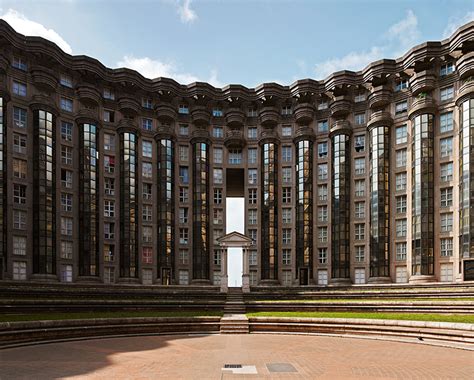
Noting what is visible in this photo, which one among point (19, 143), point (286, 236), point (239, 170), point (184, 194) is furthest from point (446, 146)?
point (19, 143)

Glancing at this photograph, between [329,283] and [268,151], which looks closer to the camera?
[329,283]

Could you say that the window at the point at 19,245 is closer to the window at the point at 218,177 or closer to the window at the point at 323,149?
the window at the point at 218,177

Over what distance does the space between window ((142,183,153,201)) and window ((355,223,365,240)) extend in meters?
33.1

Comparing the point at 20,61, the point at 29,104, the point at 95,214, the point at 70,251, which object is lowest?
the point at 70,251

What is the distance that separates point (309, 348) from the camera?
24.9 meters

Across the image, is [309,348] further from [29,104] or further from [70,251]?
[29,104]

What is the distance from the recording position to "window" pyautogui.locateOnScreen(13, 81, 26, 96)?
56.0 m

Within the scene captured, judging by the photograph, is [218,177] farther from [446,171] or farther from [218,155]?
[446,171]

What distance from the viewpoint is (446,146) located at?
57938 millimetres

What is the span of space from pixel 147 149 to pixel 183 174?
7187 millimetres

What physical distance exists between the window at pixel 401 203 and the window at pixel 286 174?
1726cm

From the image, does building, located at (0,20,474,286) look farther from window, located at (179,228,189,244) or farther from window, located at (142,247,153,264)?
window, located at (142,247,153,264)

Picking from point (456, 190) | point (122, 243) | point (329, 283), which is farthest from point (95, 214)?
point (456, 190)

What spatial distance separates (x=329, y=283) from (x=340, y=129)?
24.1 metres
